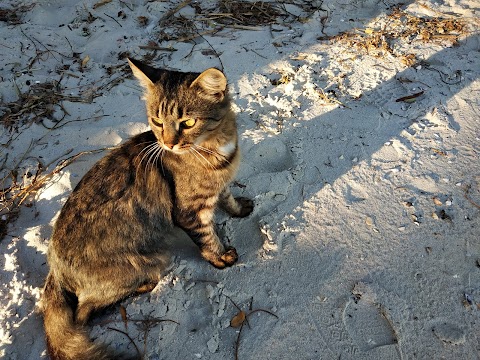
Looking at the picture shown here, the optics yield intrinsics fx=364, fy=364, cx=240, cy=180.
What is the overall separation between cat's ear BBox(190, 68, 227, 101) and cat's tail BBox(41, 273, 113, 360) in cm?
156

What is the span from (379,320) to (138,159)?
1.86 m

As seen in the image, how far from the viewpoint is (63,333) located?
224 cm

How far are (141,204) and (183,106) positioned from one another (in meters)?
0.70

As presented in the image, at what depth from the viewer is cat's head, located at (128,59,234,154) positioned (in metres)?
2.26

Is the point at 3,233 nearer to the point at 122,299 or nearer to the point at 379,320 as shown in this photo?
the point at 122,299

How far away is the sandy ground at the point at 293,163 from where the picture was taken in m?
2.31

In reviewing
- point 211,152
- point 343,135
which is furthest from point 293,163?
point 211,152

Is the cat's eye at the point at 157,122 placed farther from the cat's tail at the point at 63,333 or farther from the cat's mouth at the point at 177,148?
the cat's tail at the point at 63,333

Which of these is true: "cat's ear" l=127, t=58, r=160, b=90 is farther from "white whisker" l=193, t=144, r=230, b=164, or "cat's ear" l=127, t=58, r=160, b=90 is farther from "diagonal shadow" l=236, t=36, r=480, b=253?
"diagonal shadow" l=236, t=36, r=480, b=253

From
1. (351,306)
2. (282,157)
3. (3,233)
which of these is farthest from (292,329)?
(3,233)

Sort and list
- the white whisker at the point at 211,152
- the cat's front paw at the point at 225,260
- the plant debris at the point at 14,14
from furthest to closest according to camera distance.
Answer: the plant debris at the point at 14,14 → the cat's front paw at the point at 225,260 → the white whisker at the point at 211,152

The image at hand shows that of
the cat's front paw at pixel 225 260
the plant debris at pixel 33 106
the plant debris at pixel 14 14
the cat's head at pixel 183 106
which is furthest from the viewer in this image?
the plant debris at pixel 14 14

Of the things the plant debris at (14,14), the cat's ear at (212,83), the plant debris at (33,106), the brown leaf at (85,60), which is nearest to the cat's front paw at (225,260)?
the cat's ear at (212,83)

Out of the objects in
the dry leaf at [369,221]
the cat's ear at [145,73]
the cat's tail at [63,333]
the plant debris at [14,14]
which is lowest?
the cat's tail at [63,333]
